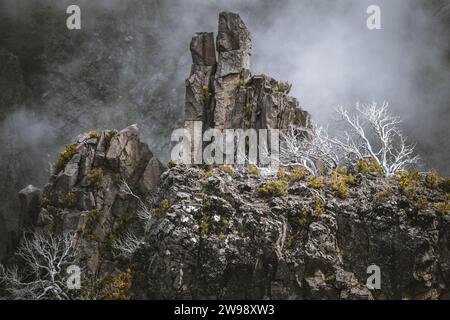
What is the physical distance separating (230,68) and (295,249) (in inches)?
615

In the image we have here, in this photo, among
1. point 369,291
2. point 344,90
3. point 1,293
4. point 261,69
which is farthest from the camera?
point 261,69

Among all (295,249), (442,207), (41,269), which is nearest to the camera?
(295,249)

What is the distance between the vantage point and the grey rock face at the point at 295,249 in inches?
Result: 1188

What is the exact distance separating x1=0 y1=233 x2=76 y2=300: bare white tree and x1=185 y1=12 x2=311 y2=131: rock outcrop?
38.5 feet

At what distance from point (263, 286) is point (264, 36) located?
177ft

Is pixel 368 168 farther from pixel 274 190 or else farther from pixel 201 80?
pixel 201 80

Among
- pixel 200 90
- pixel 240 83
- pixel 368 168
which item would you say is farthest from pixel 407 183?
pixel 200 90

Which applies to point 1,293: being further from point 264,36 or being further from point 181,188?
point 264,36

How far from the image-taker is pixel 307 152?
38688 millimetres

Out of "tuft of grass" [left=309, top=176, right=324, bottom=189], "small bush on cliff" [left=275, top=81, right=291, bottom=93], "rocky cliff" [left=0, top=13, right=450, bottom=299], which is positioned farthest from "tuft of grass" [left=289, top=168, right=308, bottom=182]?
"small bush on cliff" [left=275, top=81, right=291, bottom=93]

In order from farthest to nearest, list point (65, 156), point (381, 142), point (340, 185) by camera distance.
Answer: point (381, 142) → point (65, 156) → point (340, 185)

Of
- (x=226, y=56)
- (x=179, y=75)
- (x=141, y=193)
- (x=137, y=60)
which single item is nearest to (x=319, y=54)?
(x=179, y=75)

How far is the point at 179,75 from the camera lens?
8188 centimetres

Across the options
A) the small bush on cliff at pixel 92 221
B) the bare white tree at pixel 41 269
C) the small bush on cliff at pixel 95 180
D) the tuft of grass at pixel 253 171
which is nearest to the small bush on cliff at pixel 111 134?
the small bush on cliff at pixel 95 180
